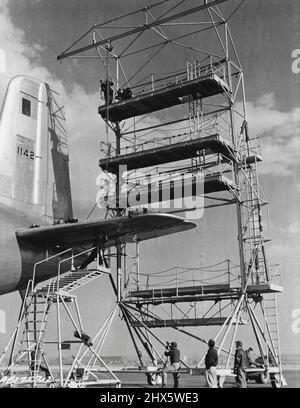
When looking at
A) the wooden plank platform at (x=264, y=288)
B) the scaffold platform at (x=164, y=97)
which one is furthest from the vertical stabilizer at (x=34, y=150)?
the wooden plank platform at (x=264, y=288)

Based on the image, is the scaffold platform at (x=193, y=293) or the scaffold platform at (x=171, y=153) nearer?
the scaffold platform at (x=193, y=293)

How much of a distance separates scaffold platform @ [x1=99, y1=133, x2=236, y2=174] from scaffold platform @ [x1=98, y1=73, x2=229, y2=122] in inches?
110

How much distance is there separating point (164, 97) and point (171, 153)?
318 cm

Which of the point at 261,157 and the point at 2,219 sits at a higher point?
the point at 261,157

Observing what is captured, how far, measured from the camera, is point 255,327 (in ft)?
81.3

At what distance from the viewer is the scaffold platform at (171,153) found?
25.6m

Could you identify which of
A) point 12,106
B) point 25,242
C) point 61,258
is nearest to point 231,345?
point 61,258

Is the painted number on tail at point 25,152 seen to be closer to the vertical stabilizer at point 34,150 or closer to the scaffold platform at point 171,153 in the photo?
the vertical stabilizer at point 34,150

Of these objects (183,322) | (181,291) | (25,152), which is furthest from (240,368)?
(25,152)

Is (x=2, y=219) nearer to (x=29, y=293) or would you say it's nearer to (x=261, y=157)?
(x=29, y=293)

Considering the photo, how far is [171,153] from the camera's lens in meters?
27.4

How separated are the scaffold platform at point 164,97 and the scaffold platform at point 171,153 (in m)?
2.80

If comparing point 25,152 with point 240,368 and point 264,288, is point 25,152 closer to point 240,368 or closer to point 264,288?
point 264,288
